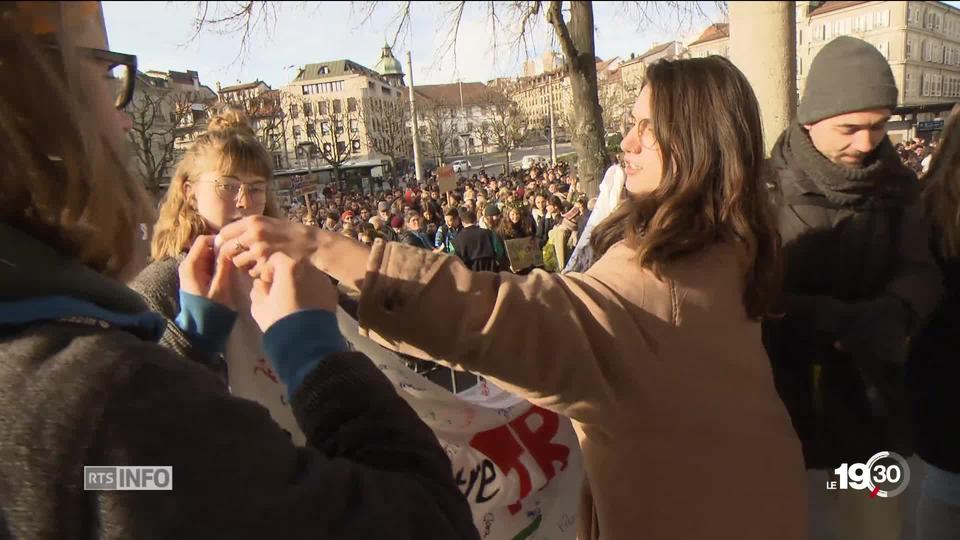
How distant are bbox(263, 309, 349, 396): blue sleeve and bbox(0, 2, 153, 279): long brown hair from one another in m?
0.25

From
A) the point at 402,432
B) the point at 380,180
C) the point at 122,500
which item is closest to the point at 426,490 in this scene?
the point at 402,432

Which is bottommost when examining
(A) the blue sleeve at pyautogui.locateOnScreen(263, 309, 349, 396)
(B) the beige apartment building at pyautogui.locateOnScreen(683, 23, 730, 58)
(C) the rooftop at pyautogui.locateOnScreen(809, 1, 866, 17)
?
(A) the blue sleeve at pyautogui.locateOnScreen(263, 309, 349, 396)

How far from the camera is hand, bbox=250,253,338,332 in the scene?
91 cm

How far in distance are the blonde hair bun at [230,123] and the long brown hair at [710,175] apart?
4.53ft

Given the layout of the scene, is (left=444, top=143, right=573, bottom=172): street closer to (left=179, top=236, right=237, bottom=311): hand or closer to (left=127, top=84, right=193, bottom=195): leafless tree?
(left=127, top=84, right=193, bottom=195): leafless tree

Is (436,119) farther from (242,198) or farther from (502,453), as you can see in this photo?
(502,453)

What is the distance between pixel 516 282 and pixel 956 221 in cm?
162

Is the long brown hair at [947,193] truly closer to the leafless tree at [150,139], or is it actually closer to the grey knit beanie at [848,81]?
the grey knit beanie at [848,81]

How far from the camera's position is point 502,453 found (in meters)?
2.07

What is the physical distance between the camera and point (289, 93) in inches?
917

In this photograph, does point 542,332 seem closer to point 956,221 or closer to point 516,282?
point 516,282

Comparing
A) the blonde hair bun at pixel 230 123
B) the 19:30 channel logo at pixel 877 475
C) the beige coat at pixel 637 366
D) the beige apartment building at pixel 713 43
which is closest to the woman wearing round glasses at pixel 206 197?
the blonde hair bun at pixel 230 123

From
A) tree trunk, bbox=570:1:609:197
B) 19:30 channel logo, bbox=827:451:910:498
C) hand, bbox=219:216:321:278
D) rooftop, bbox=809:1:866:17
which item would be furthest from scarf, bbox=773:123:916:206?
tree trunk, bbox=570:1:609:197

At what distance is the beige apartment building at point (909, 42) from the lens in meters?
2.13
